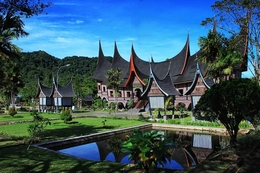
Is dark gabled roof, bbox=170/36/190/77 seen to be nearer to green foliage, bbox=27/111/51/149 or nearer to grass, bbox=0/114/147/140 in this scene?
grass, bbox=0/114/147/140

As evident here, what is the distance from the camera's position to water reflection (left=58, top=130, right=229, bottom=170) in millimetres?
9328

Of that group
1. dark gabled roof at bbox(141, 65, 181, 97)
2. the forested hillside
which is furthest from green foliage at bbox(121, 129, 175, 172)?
the forested hillside

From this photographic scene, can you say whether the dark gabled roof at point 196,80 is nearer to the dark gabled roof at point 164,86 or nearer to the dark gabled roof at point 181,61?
the dark gabled roof at point 164,86

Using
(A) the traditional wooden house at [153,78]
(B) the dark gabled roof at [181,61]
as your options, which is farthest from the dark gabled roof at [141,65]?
(B) the dark gabled roof at [181,61]

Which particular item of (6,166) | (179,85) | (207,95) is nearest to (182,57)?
(179,85)

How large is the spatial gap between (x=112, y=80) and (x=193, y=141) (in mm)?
27009

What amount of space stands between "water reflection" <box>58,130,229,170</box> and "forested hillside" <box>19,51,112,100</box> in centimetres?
3926

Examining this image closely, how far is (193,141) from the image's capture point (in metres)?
13.2

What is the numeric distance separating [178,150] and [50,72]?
70.6 meters

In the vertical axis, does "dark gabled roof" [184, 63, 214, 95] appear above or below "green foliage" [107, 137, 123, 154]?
above

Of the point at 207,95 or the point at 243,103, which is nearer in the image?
the point at 243,103

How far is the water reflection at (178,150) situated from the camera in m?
9.33

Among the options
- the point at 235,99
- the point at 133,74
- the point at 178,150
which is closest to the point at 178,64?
the point at 133,74

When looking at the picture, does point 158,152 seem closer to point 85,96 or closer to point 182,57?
point 182,57
